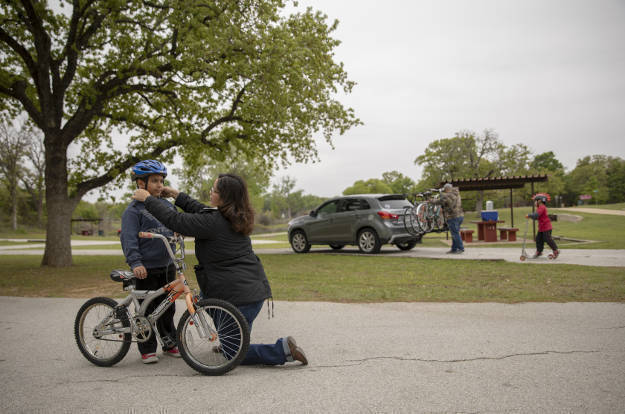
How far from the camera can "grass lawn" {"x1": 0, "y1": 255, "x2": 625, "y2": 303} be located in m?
6.99

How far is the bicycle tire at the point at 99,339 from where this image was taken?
4121 millimetres

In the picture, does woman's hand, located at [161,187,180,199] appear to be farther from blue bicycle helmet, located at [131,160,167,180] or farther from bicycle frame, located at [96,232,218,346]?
bicycle frame, located at [96,232,218,346]

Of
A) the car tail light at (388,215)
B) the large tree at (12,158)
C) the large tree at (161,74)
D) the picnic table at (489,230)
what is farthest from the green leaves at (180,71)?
the large tree at (12,158)

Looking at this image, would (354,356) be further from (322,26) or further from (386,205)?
(322,26)

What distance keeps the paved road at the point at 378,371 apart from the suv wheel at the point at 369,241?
8.05m

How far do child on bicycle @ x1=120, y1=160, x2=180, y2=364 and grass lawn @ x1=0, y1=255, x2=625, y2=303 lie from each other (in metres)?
3.14

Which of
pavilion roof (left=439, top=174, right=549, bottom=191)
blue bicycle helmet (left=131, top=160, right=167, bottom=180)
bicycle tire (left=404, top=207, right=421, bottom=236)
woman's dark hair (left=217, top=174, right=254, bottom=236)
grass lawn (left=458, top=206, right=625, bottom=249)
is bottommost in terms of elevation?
grass lawn (left=458, top=206, right=625, bottom=249)

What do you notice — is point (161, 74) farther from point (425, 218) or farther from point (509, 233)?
point (509, 233)

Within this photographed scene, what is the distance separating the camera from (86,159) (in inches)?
600

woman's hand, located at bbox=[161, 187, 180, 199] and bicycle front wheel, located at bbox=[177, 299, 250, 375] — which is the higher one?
woman's hand, located at bbox=[161, 187, 180, 199]

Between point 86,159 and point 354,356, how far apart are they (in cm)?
1404

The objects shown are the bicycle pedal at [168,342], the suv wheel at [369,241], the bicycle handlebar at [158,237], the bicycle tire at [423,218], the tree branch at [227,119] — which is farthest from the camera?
the tree branch at [227,119]

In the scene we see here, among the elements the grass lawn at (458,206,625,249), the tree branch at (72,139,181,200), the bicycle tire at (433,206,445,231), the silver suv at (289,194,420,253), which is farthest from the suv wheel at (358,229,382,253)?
the tree branch at (72,139,181,200)

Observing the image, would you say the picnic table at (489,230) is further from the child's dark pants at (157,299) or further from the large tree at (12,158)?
the large tree at (12,158)
